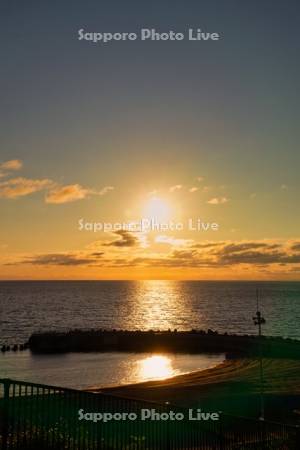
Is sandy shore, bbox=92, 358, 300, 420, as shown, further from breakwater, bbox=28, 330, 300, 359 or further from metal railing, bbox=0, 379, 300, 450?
breakwater, bbox=28, 330, 300, 359

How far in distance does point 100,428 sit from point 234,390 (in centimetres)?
3356

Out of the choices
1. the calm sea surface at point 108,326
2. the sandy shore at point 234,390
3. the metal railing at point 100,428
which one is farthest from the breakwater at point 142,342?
the metal railing at point 100,428

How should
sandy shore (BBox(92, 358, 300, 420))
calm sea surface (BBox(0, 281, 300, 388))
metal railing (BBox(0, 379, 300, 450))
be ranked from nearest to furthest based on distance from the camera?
metal railing (BBox(0, 379, 300, 450)), sandy shore (BBox(92, 358, 300, 420)), calm sea surface (BBox(0, 281, 300, 388))

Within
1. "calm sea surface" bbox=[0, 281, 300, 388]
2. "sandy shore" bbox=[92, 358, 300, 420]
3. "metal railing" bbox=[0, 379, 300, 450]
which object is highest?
"metal railing" bbox=[0, 379, 300, 450]

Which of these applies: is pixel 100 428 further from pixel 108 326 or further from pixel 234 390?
pixel 108 326

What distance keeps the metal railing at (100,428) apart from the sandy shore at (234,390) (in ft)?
68.0

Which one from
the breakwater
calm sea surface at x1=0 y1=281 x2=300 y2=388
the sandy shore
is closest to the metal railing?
the sandy shore

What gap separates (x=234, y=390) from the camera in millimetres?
41500

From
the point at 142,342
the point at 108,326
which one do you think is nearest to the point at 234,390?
the point at 142,342

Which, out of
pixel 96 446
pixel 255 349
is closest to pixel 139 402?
pixel 96 446

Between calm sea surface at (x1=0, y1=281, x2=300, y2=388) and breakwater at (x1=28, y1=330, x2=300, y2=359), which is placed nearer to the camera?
calm sea surface at (x1=0, y1=281, x2=300, y2=388)

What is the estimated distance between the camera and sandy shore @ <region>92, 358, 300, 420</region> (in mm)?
35031

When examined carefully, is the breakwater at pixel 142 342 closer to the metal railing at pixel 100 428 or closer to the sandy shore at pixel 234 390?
the sandy shore at pixel 234 390

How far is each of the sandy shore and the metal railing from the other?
2073 centimetres
